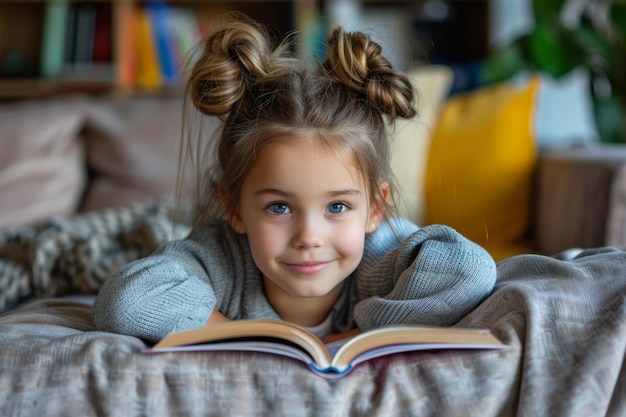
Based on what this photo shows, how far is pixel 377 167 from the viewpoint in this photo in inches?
44.6

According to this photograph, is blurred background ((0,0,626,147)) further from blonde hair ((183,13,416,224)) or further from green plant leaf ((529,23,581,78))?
blonde hair ((183,13,416,224))

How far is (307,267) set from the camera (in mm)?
1075

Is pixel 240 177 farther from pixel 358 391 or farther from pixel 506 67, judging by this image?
pixel 506 67

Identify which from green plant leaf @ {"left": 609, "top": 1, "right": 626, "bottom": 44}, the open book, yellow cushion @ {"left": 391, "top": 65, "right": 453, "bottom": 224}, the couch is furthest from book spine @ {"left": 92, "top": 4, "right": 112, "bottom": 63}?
the open book

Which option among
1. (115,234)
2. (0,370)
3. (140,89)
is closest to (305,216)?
(0,370)

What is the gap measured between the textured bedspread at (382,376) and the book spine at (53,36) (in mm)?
2281

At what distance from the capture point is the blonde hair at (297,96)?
1080mm

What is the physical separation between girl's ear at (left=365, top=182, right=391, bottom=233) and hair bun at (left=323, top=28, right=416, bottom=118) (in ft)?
0.43

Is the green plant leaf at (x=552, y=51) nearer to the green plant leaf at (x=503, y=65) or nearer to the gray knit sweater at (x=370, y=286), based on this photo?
the green plant leaf at (x=503, y=65)

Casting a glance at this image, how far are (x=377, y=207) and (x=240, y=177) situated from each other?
0.21m

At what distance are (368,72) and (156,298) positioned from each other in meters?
0.43

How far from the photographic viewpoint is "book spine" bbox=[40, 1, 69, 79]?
2.99 m

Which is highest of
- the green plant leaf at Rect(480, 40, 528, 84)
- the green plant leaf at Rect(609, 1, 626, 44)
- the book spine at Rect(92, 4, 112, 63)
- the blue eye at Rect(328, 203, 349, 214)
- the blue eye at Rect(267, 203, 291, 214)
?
the green plant leaf at Rect(609, 1, 626, 44)

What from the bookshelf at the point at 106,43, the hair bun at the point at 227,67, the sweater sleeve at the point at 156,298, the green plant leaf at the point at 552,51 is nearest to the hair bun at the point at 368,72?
the hair bun at the point at 227,67
